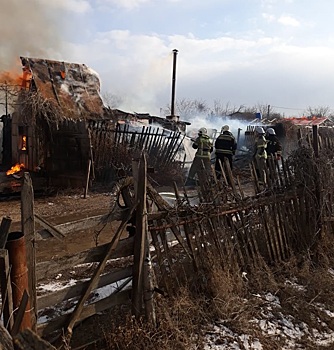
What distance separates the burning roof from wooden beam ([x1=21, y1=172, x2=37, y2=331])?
982 cm

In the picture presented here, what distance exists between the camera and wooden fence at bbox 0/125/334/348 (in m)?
3.45

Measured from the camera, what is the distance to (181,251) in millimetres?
4555

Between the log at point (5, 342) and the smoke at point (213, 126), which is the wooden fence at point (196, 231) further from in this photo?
the smoke at point (213, 126)

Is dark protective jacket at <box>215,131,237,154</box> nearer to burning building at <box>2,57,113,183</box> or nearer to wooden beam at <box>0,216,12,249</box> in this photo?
burning building at <box>2,57,113,183</box>

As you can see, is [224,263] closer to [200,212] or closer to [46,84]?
[200,212]

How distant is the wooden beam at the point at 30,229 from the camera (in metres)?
2.88

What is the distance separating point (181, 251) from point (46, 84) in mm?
10077

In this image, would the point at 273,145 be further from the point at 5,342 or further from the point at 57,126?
the point at 5,342

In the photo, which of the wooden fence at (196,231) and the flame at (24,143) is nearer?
the wooden fence at (196,231)

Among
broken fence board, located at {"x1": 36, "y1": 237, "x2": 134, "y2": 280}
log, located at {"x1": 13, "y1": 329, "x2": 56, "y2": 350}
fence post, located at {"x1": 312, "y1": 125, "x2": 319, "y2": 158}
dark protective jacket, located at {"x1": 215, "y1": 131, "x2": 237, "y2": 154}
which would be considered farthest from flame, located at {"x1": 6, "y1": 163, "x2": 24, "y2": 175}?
log, located at {"x1": 13, "y1": 329, "x2": 56, "y2": 350}

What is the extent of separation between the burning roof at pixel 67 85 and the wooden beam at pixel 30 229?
9.82m

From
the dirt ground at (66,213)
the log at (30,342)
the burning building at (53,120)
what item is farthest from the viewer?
the burning building at (53,120)

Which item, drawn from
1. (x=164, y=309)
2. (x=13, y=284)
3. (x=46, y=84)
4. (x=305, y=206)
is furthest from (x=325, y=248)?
(x=46, y=84)

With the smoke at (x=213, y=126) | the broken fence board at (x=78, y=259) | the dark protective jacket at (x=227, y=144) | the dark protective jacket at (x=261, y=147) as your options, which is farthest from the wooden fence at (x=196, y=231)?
the smoke at (x=213, y=126)
